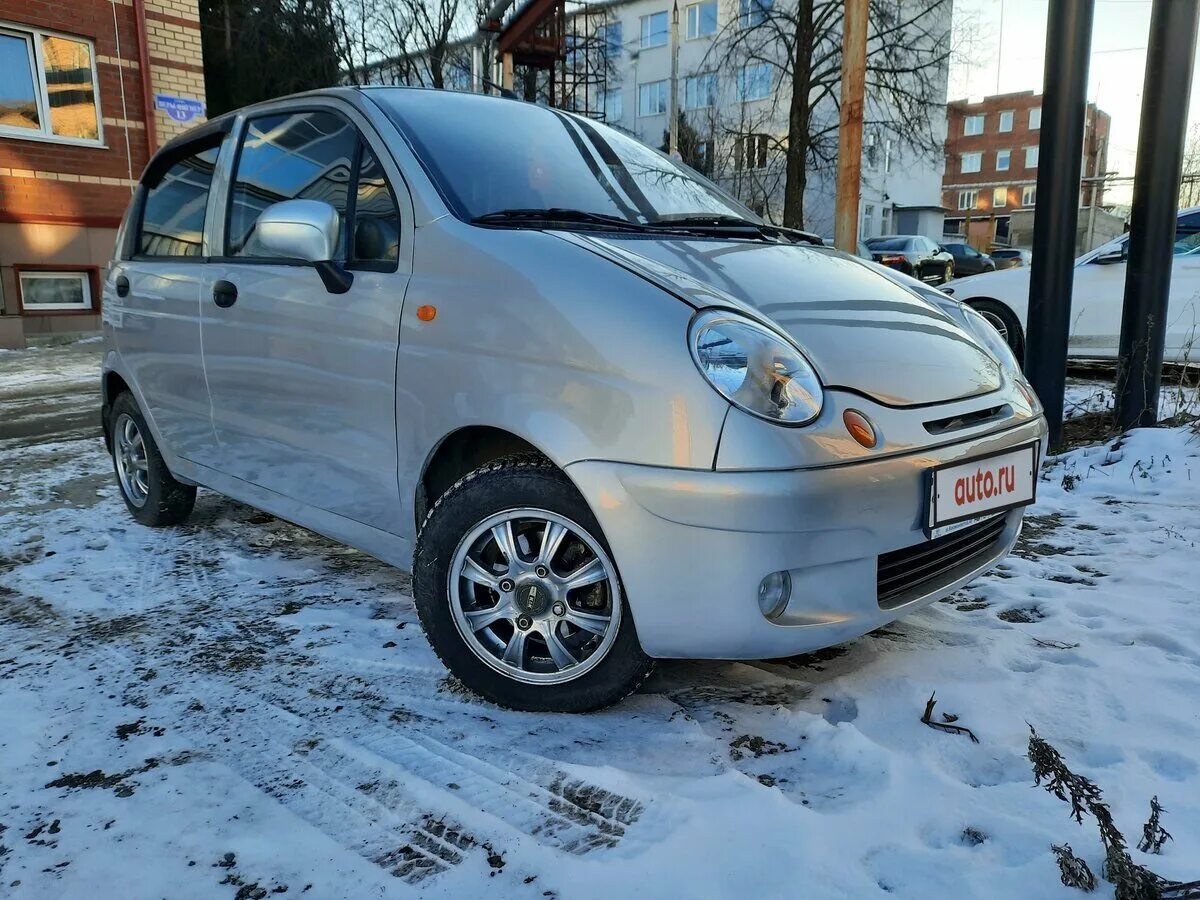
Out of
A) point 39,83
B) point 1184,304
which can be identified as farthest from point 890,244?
point 39,83

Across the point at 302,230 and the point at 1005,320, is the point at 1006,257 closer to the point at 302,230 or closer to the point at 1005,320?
the point at 1005,320

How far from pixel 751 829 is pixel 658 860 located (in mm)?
213

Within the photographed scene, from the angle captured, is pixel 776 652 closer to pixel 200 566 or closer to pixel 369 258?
pixel 369 258

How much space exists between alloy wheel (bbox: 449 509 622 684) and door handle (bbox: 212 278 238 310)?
1.45 meters

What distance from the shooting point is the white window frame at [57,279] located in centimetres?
1154

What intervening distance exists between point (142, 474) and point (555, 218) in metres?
2.66

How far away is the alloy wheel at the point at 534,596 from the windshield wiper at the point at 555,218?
0.85 m

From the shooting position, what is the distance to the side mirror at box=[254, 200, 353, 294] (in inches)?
99.6

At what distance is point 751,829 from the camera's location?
5.82 feet

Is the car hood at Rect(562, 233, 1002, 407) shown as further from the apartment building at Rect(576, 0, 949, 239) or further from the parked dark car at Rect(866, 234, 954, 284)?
the apartment building at Rect(576, 0, 949, 239)

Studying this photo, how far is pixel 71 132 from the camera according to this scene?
11945 mm

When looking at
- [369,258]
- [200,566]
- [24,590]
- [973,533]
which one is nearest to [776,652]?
[973,533]

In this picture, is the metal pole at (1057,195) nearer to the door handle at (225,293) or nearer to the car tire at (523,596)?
the car tire at (523,596)

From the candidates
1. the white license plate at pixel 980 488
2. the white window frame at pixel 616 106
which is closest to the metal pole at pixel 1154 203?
the white license plate at pixel 980 488
